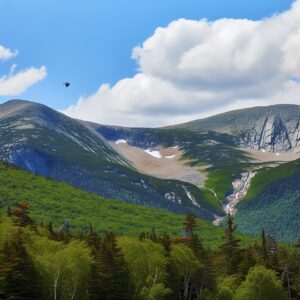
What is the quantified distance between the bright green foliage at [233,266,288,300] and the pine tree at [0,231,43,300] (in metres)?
42.5

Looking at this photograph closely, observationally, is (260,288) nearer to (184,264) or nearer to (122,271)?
(184,264)

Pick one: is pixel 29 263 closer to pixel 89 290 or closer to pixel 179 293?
pixel 89 290

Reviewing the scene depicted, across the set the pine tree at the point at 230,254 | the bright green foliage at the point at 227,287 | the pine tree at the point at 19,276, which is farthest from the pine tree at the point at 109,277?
the pine tree at the point at 230,254

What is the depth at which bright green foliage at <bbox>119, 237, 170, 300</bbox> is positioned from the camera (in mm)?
91750

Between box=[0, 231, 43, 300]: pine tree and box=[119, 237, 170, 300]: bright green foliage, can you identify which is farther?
box=[119, 237, 170, 300]: bright green foliage

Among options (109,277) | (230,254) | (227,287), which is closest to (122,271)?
(109,277)

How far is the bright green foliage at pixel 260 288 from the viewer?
102938mm

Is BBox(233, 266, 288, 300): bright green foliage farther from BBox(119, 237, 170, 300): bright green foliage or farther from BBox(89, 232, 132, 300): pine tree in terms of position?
BBox(89, 232, 132, 300): pine tree

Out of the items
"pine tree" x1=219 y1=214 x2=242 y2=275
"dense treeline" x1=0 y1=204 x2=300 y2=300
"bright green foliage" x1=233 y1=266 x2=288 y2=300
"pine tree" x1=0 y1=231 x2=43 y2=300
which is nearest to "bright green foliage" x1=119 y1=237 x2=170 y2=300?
"dense treeline" x1=0 y1=204 x2=300 y2=300

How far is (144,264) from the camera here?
309 feet

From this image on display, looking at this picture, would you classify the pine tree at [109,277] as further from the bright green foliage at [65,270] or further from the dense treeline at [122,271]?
the bright green foliage at [65,270]

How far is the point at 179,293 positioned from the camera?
102m

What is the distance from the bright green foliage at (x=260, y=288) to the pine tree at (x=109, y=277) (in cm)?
2525

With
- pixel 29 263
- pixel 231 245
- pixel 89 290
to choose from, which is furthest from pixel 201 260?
pixel 29 263
